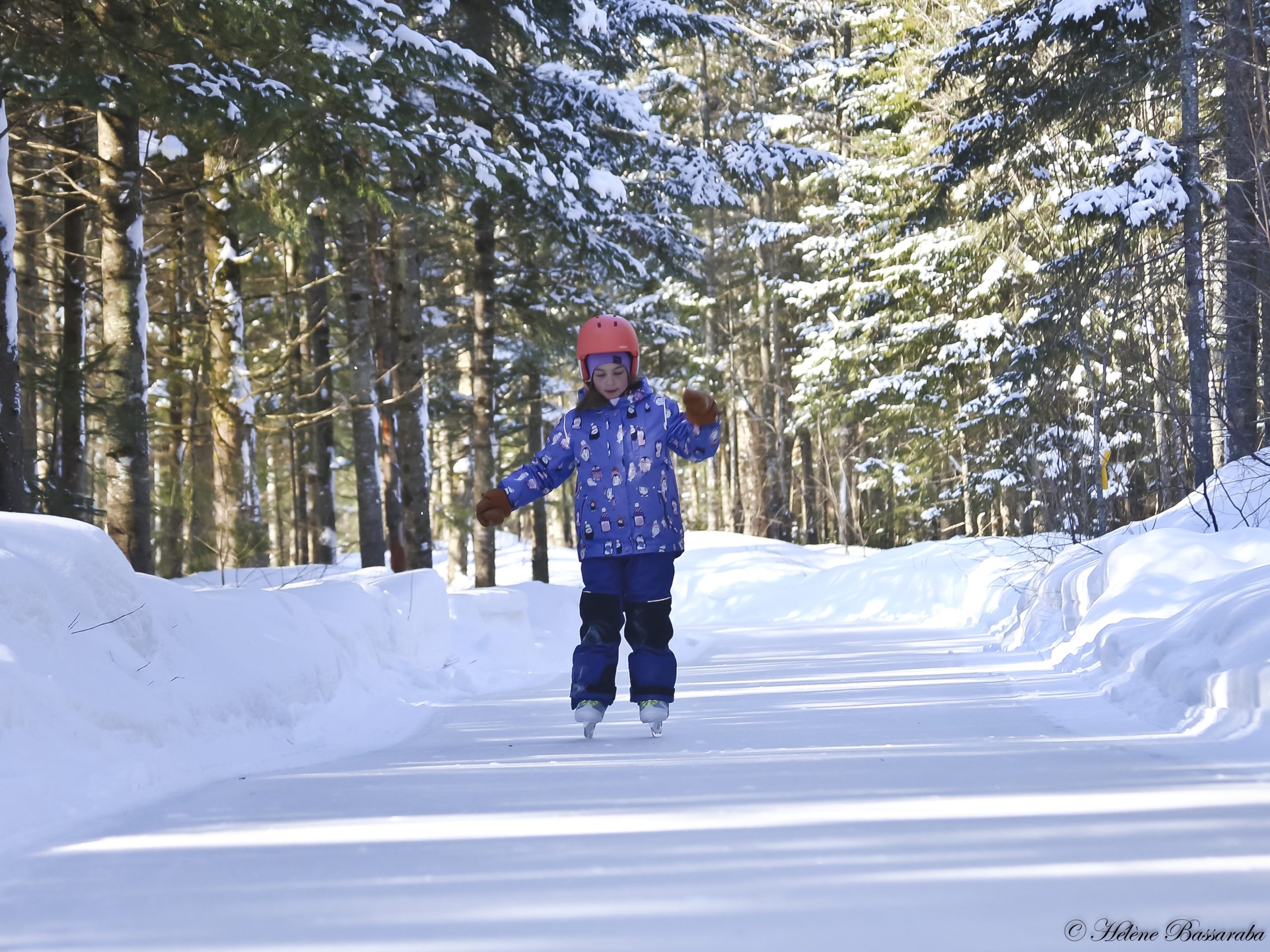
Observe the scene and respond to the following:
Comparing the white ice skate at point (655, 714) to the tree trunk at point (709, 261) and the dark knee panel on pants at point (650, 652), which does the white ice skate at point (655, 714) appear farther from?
the tree trunk at point (709, 261)

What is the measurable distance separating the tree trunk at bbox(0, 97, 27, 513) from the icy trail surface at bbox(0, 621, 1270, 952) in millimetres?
3529

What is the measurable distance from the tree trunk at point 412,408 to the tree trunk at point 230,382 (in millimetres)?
1909

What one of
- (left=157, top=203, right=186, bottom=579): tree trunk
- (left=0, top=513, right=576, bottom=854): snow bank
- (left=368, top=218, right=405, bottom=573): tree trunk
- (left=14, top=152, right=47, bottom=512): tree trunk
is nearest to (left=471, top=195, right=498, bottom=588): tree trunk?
(left=368, top=218, right=405, bottom=573): tree trunk

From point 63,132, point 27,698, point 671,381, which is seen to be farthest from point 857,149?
point 27,698

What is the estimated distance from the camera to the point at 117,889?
108 inches

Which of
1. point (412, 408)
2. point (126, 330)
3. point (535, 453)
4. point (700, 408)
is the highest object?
point (535, 453)

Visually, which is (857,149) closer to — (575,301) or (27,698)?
(575,301)

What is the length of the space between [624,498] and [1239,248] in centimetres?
1325

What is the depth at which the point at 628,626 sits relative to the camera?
599cm

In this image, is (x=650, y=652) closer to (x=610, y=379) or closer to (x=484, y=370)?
(x=610, y=379)

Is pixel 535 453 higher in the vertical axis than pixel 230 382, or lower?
lower

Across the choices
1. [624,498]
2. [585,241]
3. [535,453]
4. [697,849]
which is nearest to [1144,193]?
[585,241]

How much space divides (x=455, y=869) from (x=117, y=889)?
796 millimetres

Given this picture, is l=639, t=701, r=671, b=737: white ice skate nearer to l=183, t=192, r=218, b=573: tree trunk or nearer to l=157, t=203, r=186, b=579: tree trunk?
l=157, t=203, r=186, b=579: tree trunk
